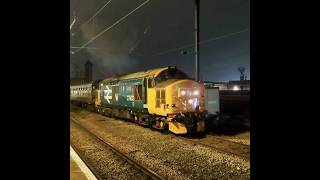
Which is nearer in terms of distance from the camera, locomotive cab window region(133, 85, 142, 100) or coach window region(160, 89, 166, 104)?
coach window region(160, 89, 166, 104)

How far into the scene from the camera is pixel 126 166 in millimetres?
10422

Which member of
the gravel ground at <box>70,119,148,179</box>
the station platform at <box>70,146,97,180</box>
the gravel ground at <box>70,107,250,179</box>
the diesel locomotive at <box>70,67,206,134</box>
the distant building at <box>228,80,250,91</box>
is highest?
the distant building at <box>228,80,250,91</box>

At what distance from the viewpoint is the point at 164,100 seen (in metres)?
16.3

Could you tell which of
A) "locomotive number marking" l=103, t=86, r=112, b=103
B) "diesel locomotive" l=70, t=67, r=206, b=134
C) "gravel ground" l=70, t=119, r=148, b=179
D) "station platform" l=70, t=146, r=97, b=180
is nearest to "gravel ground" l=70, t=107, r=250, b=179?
"gravel ground" l=70, t=119, r=148, b=179

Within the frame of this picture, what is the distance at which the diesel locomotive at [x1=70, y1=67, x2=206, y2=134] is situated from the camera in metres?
16.0

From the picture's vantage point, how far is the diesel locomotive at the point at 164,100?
15991 mm

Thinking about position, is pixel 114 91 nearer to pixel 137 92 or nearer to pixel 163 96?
pixel 137 92

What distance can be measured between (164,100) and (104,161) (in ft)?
18.9

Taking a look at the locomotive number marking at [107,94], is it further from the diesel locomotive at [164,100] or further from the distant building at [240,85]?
the distant building at [240,85]

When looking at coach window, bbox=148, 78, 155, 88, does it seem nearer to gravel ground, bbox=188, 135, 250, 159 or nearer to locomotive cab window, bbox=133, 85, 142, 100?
locomotive cab window, bbox=133, 85, 142, 100

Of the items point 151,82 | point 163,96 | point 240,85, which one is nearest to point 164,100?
point 163,96

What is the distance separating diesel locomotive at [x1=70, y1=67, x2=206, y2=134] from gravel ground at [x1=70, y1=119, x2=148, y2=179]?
3.55 metres
